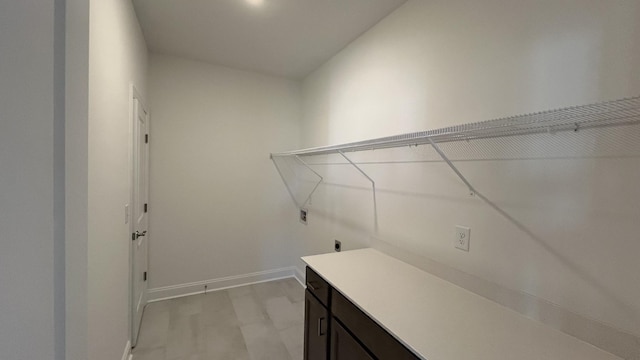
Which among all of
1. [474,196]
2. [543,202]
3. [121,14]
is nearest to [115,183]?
[121,14]

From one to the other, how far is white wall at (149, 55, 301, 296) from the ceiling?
0.34 m

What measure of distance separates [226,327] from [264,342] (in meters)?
0.42

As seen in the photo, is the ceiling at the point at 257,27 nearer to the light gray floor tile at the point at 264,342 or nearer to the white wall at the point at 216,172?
the white wall at the point at 216,172

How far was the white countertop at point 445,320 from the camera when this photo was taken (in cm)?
93

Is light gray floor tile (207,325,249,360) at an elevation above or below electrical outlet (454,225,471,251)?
below

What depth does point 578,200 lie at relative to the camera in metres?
1.01

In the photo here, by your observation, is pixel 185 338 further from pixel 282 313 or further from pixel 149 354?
pixel 282 313

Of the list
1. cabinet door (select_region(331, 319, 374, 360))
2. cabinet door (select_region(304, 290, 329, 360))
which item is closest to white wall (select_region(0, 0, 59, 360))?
cabinet door (select_region(331, 319, 374, 360))

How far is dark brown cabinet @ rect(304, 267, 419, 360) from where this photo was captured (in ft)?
3.55

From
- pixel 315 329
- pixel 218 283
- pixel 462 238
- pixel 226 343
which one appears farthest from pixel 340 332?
pixel 218 283

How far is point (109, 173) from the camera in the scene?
4.75 ft

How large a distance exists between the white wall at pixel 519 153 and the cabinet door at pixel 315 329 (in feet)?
2.17

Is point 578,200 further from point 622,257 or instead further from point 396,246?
point 396,246

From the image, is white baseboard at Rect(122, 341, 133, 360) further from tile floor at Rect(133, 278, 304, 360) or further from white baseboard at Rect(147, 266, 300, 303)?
white baseboard at Rect(147, 266, 300, 303)
